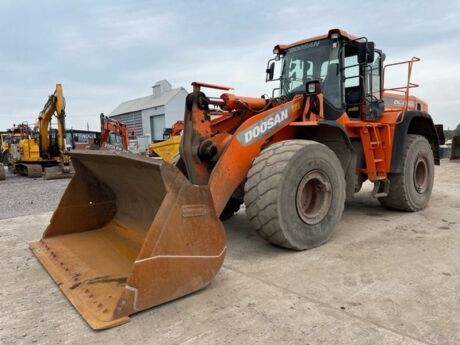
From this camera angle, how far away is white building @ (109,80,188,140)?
121 feet

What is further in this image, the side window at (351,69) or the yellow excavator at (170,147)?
the yellow excavator at (170,147)

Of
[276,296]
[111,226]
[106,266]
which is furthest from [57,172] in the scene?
[276,296]

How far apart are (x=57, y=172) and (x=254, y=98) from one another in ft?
43.3

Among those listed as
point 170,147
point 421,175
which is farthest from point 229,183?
point 170,147

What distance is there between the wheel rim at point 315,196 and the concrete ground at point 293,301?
0.36 meters

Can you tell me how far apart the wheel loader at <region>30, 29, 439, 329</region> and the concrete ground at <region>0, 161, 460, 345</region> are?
0.49 ft

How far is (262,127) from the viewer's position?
4070mm

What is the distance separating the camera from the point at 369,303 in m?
2.78

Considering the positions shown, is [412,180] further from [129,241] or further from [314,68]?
[129,241]

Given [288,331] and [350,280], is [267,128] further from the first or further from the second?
[288,331]

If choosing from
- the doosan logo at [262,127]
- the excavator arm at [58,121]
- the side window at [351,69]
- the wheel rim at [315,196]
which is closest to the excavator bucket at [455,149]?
the side window at [351,69]

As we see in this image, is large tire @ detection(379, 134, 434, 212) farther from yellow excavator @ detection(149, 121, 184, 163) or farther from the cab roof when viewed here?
yellow excavator @ detection(149, 121, 184, 163)

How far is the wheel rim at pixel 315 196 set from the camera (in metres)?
4.13

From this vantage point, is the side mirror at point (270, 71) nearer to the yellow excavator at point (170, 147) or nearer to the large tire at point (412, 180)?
the large tire at point (412, 180)
